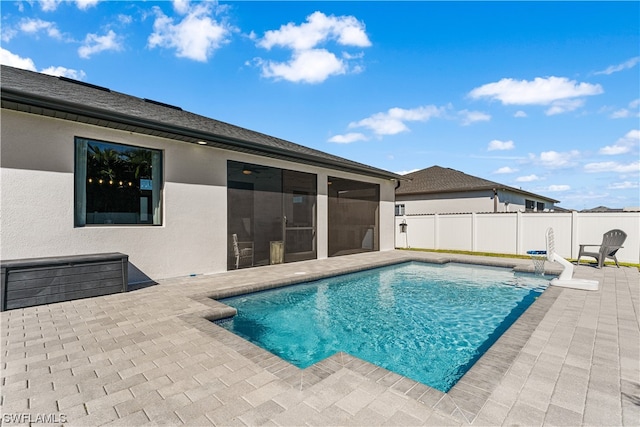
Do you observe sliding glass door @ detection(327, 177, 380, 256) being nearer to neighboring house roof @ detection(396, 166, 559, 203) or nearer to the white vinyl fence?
the white vinyl fence

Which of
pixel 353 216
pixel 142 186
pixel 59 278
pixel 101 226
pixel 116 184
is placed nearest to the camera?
pixel 59 278

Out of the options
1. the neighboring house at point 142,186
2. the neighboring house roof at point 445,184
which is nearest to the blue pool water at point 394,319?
the neighboring house at point 142,186

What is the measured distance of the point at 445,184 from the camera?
1666cm

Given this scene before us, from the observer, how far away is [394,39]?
10.2 m

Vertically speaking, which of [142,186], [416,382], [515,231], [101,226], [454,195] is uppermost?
[454,195]

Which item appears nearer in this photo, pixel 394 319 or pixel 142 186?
pixel 394 319

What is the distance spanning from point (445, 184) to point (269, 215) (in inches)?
470

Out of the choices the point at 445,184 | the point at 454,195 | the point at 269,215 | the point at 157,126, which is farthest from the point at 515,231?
the point at 157,126

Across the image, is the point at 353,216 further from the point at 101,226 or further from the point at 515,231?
the point at 101,226

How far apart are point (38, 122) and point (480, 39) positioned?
11.9 m

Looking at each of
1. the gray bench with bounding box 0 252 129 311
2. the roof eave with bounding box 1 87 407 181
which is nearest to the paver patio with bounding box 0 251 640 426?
the gray bench with bounding box 0 252 129 311

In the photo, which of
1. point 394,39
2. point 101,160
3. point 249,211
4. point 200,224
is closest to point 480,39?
point 394,39

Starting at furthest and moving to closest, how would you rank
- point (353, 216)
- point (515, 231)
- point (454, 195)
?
1. point (454, 195)
2. point (353, 216)
3. point (515, 231)

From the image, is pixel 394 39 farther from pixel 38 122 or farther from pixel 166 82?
pixel 38 122
